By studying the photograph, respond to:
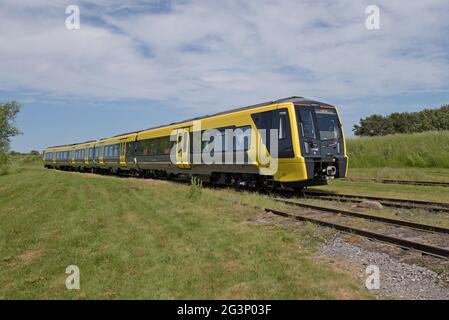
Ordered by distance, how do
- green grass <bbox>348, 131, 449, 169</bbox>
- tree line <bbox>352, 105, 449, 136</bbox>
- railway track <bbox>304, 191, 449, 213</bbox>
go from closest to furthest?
railway track <bbox>304, 191, 449, 213</bbox>, green grass <bbox>348, 131, 449, 169</bbox>, tree line <bbox>352, 105, 449, 136</bbox>

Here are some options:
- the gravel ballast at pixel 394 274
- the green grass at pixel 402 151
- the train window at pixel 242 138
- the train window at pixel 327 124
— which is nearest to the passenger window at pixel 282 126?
the train window at pixel 327 124

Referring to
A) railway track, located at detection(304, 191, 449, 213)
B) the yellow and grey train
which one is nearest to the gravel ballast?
railway track, located at detection(304, 191, 449, 213)

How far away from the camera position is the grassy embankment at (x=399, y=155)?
26.0 meters

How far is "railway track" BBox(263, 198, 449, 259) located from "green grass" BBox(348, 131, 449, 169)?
19709mm

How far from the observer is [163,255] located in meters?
6.93

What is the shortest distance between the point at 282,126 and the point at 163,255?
8.61m

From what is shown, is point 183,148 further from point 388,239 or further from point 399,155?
point 399,155

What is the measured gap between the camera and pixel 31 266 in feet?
22.7

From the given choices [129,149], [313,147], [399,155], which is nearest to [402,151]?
[399,155]

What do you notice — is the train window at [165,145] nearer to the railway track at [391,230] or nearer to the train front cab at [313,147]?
the train front cab at [313,147]

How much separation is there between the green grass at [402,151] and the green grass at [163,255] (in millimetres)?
20253

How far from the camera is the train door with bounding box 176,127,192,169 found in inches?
848

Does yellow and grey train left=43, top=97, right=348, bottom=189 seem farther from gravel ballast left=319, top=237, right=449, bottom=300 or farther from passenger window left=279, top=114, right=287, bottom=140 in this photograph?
gravel ballast left=319, top=237, right=449, bottom=300
